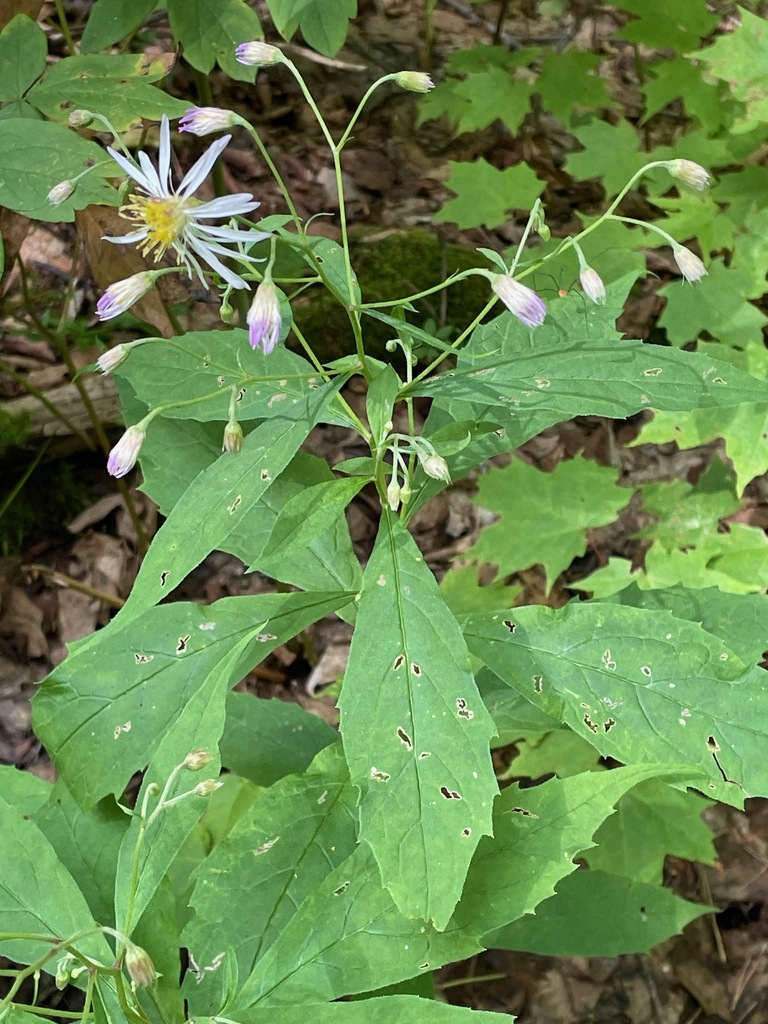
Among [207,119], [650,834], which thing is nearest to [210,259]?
[207,119]

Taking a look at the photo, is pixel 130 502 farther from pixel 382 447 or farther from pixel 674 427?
pixel 674 427

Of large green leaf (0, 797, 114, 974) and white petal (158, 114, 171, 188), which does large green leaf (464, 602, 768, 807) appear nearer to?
large green leaf (0, 797, 114, 974)

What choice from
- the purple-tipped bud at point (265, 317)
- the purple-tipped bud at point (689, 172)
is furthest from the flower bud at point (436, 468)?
the purple-tipped bud at point (689, 172)

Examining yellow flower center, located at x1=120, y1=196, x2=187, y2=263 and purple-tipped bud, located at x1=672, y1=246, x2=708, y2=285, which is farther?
purple-tipped bud, located at x1=672, y1=246, x2=708, y2=285

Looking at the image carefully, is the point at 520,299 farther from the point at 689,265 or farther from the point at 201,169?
the point at 201,169

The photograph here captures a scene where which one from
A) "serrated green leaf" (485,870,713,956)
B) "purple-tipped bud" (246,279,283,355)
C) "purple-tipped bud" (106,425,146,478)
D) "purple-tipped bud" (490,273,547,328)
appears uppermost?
"purple-tipped bud" (490,273,547,328)

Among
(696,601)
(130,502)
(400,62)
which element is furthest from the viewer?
(400,62)

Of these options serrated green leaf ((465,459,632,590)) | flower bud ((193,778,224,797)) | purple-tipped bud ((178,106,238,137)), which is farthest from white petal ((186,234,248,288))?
serrated green leaf ((465,459,632,590))

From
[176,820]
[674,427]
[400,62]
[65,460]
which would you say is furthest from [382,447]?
[400,62]
